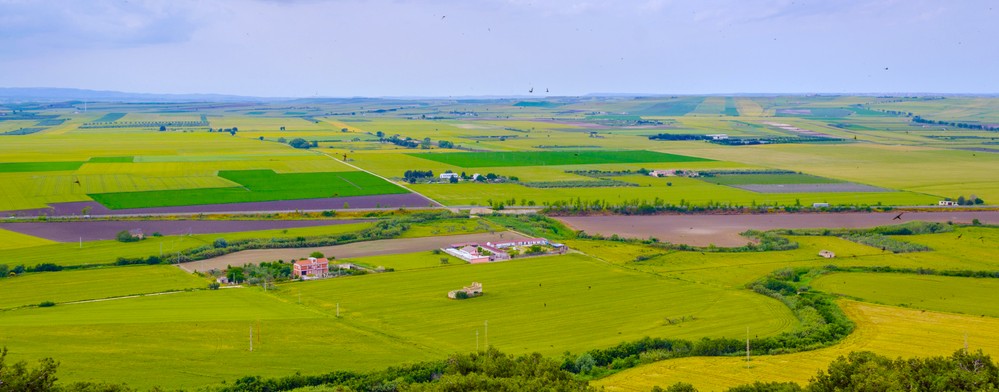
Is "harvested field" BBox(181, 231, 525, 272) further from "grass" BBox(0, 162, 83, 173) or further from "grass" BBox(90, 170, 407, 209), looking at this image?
"grass" BBox(0, 162, 83, 173)

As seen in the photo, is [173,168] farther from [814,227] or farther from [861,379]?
[861,379]

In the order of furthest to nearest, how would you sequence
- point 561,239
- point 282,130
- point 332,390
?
point 282,130
point 561,239
point 332,390

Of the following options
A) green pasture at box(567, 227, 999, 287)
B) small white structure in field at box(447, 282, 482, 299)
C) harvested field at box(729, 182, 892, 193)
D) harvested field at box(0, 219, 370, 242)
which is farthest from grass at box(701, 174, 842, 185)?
small white structure in field at box(447, 282, 482, 299)

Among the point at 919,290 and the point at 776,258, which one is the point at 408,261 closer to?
the point at 776,258

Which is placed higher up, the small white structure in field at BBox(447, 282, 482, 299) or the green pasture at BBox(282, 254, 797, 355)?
the small white structure in field at BBox(447, 282, 482, 299)

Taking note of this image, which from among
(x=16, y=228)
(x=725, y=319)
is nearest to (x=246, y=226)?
(x=16, y=228)

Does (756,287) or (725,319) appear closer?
(725,319)

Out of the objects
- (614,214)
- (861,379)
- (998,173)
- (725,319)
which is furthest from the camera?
(998,173)

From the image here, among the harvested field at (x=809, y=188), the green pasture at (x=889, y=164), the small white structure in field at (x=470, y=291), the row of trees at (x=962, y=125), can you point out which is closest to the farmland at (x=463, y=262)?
the harvested field at (x=809, y=188)
